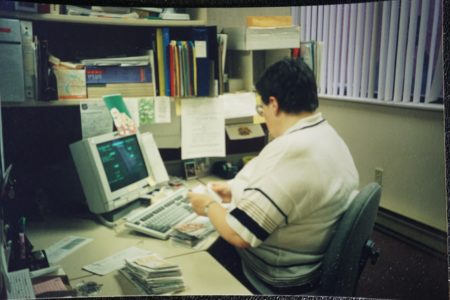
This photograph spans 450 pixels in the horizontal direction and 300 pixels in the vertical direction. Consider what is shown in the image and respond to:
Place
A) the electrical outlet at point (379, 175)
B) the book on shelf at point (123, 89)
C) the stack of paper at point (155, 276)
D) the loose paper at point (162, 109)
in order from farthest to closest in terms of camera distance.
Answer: the electrical outlet at point (379, 175) < the loose paper at point (162, 109) < the book on shelf at point (123, 89) < the stack of paper at point (155, 276)

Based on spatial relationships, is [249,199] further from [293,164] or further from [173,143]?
[173,143]

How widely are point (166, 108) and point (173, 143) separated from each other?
0.72 ft

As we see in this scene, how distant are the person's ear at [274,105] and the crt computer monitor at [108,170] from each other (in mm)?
558

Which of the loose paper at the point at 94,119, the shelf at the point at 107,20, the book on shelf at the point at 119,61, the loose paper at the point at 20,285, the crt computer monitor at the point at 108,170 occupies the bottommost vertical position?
the loose paper at the point at 20,285

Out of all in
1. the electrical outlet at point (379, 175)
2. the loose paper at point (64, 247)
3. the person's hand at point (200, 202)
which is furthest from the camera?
the electrical outlet at point (379, 175)

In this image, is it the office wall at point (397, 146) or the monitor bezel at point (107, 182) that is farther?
the office wall at point (397, 146)

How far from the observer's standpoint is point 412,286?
5.55ft

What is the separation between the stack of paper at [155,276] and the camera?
3.68ft

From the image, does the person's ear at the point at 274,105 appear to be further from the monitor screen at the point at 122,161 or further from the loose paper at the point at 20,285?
the loose paper at the point at 20,285

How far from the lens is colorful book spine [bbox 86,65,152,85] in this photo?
1478 millimetres

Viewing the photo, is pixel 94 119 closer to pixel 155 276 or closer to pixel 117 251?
pixel 117 251

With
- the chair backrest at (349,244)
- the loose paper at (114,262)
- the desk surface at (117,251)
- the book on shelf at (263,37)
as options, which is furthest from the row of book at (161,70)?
the chair backrest at (349,244)

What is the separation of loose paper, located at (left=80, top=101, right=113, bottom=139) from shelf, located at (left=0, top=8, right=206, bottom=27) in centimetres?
29

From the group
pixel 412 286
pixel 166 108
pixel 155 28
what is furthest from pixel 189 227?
pixel 412 286
